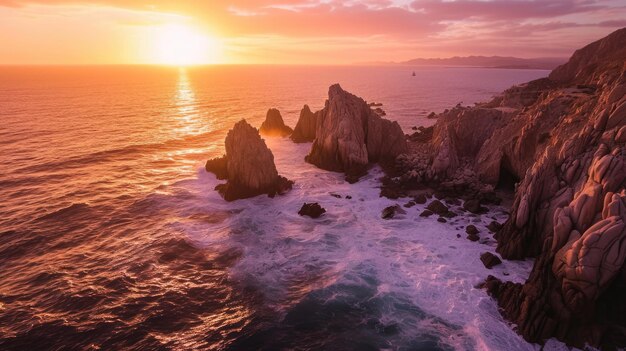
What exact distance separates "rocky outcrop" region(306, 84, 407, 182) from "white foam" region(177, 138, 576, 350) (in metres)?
7.69

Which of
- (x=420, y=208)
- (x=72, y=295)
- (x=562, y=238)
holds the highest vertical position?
(x=562, y=238)

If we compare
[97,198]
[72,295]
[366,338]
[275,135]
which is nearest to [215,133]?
[275,135]

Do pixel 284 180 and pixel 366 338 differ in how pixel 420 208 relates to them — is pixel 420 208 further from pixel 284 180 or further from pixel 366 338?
pixel 366 338

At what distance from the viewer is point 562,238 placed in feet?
66.7

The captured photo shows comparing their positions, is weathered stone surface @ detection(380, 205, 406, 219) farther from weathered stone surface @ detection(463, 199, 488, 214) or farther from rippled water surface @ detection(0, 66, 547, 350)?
weathered stone surface @ detection(463, 199, 488, 214)

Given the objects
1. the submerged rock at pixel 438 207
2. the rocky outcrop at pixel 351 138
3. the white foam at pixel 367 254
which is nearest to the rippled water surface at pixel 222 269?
the white foam at pixel 367 254

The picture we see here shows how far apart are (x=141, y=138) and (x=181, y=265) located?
175ft

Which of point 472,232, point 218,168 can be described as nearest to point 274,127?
point 218,168

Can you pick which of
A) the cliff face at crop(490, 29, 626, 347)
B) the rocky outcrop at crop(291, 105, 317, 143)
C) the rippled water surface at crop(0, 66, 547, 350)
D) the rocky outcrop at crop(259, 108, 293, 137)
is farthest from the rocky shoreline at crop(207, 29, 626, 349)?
the rocky outcrop at crop(259, 108, 293, 137)

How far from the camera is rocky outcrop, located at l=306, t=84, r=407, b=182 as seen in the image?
49.1 meters

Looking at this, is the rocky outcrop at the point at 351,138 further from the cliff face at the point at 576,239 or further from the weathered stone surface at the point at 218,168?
the cliff face at the point at 576,239

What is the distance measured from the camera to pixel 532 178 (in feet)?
84.6

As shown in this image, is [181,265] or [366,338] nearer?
[366,338]

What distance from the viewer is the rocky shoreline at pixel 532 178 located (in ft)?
61.8
